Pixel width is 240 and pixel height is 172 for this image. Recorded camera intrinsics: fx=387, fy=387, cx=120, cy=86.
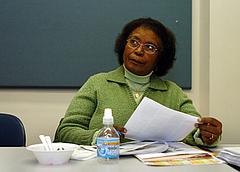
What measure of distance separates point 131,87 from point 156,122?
1.76 feet

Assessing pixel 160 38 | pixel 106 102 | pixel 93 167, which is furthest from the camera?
pixel 160 38

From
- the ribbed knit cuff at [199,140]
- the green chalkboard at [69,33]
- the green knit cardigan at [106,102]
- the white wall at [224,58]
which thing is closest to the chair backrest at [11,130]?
the green knit cardigan at [106,102]

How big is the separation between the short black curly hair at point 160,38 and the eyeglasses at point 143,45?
0.09 m

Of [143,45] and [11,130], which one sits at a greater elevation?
[143,45]

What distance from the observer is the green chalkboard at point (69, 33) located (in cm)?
237

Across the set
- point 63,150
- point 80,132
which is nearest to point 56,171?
point 63,150

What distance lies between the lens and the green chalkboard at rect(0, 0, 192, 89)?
2.37 meters

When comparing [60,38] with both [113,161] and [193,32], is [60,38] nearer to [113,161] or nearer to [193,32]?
[193,32]

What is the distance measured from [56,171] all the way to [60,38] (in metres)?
1.38

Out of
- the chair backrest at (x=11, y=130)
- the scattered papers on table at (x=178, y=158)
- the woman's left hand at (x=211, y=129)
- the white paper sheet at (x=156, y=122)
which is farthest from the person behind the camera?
the chair backrest at (x=11, y=130)

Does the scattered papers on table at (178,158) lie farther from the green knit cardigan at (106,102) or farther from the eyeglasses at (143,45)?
the eyeglasses at (143,45)

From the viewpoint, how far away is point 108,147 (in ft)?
4.06

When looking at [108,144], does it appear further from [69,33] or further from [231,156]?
[69,33]

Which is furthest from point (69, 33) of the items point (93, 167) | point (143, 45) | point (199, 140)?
point (93, 167)
